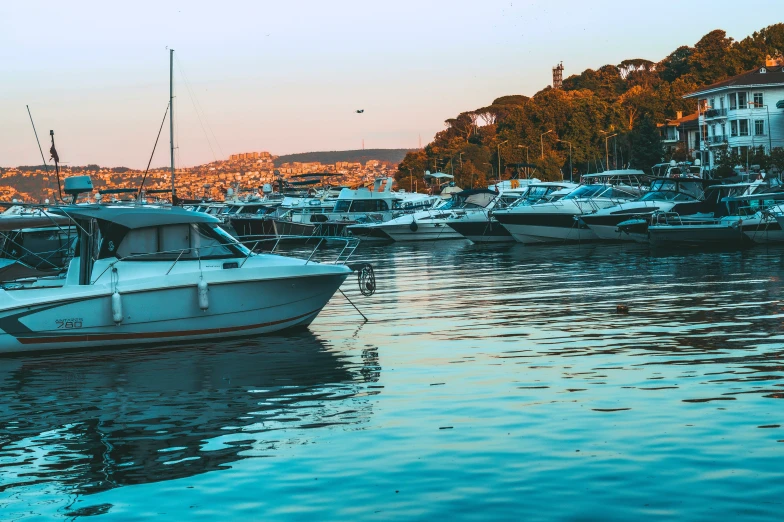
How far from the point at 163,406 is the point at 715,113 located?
97.0m

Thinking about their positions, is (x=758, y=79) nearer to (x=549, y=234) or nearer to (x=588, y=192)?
(x=588, y=192)

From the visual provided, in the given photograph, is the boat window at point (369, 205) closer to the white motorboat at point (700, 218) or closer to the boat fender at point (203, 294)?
the white motorboat at point (700, 218)

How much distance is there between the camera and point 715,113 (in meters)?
104

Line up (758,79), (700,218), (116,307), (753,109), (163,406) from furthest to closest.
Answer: (753,109) → (758,79) → (700,218) → (116,307) → (163,406)

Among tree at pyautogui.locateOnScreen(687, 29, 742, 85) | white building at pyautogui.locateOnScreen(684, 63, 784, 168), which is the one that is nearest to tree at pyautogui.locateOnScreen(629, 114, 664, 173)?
white building at pyautogui.locateOnScreen(684, 63, 784, 168)

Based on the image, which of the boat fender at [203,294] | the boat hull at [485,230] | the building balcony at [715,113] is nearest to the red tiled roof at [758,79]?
the building balcony at [715,113]

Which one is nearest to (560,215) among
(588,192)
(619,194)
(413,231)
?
(588,192)

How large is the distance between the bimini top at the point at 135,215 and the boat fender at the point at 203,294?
4.62 feet

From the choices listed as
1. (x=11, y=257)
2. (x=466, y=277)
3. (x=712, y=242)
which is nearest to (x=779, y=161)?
(x=712, y=242)

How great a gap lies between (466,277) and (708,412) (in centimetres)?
2137

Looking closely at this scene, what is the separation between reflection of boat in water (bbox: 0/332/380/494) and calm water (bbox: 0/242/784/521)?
5 cm

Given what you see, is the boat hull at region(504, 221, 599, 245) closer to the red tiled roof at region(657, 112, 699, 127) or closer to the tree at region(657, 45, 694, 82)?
the red tiled roof at region(657, 112, 699, 127)

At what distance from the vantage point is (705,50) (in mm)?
139125

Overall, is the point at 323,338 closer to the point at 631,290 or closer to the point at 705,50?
the point at 631,290
